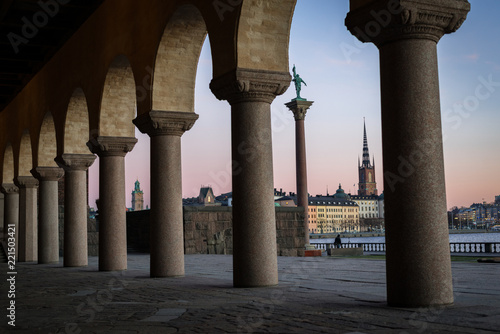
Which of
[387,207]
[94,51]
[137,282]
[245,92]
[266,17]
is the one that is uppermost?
[94,51]

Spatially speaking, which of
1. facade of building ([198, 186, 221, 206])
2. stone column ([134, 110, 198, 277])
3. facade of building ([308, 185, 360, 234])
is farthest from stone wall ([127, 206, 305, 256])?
facade of building ([308, 185, 360, 234])

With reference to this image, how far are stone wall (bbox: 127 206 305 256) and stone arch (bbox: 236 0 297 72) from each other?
16141 mm

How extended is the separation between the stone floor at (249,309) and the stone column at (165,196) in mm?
1681

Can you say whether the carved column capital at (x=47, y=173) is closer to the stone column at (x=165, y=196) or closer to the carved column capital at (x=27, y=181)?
the carved column capital at (x=27, y=181)

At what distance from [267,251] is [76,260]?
32.9ft

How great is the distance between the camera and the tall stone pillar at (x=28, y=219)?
2417 cm

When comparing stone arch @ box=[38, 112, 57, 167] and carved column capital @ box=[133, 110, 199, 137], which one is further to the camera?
stone arch @ box=[38, 112, 57, 167]

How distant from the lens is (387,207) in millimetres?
6414

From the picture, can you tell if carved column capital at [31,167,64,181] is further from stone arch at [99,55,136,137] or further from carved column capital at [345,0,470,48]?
carved column capital at [345,0,470,48]

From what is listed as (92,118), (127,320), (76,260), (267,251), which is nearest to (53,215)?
(76,260)

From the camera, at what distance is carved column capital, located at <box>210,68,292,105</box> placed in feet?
30.1

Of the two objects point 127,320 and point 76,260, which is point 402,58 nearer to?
point 127,320

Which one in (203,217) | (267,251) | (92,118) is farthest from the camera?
(203,217)

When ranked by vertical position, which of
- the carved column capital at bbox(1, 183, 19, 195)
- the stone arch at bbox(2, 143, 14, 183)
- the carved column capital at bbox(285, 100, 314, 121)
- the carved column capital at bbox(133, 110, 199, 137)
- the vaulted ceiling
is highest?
the carved column capital at bbox(285, 100, 314, 121)
